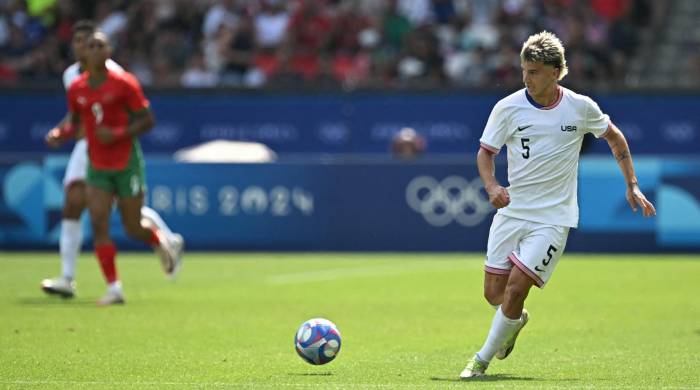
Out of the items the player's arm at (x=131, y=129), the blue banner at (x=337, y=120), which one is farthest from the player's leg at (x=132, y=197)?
the blue banner at (x=337, y=120)

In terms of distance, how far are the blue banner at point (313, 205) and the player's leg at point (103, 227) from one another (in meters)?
7.59

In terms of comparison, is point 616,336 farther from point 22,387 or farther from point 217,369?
point 22,387

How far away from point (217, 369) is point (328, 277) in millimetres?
8398

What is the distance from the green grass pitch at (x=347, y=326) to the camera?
9.24 m

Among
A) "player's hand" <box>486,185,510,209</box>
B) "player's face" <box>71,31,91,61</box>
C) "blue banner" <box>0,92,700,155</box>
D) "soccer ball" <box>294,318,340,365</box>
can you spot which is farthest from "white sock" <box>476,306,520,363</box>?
"blue banner" <box>0,92,700,155</box>

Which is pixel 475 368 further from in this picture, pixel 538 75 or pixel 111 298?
pixel 111 298

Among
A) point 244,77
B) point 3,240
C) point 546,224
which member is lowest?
point 3,240

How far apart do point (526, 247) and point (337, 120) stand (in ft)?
55.3

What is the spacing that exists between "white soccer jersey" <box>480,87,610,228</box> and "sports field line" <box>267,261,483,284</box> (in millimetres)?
8195

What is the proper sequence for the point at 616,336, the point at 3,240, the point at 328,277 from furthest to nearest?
the point at 3,240 → the point at 328,277 → the point at 616,336

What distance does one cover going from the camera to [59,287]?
48.6 ft

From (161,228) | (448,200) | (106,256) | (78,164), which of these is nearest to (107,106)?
(78,164)

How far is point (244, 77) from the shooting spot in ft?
87.7

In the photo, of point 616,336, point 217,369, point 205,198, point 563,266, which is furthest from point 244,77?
point 217,369
